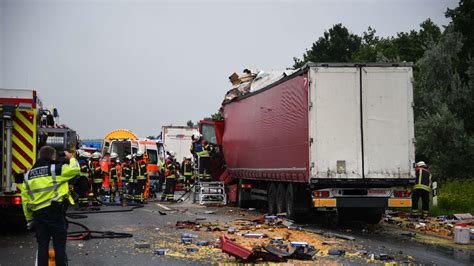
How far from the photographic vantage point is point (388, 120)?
13312mm

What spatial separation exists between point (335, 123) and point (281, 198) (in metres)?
3.34

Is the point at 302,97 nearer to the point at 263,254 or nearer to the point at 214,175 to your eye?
the point at 263,254

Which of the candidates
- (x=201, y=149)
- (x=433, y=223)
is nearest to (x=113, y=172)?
(x=201, y=149)

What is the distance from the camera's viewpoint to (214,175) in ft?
74.4

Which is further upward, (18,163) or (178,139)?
(178,139)

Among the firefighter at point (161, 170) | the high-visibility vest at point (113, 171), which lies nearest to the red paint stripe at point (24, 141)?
the high-visibility vest at point (113, 171)

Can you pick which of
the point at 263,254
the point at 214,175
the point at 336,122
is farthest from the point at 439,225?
the point at 214,175

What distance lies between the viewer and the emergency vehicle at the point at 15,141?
1166 centimetres

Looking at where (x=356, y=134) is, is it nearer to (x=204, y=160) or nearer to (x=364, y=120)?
(x=364, y=120)

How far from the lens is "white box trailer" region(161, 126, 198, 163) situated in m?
37.4

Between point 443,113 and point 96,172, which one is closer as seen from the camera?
→ point 96,172

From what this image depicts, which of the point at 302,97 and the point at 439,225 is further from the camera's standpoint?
the point at 439,225

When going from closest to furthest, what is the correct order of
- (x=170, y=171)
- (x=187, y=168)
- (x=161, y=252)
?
(x=161, y=252) → (x=170, y=171) → (x=187, y=168)

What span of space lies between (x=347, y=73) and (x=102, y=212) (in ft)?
27.3
